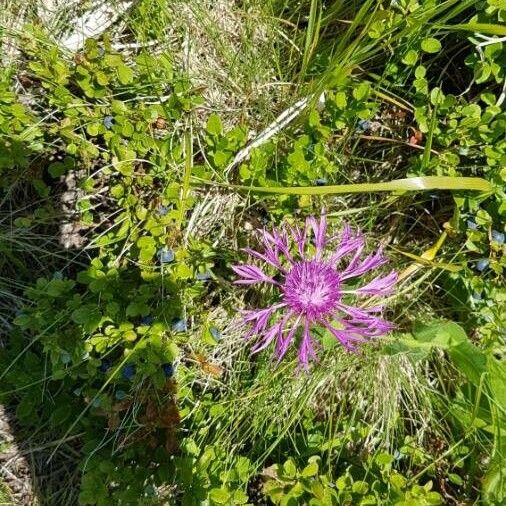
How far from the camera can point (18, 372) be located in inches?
58.2

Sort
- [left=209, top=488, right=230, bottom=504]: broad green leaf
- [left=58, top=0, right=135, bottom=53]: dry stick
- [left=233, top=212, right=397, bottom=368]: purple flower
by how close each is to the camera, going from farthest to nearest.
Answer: [left=58, top=0, right=135, bottom=53]: dry stick < [left=209, top=488, right=230, bottom=504]: broad green leaf < [left=233, top=212, right=397, bottom=368]: purple flower

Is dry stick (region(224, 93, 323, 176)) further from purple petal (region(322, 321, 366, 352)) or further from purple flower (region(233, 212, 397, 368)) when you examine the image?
purple petal (region(322, 321, 366, 352))

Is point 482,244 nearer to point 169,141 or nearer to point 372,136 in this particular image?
point 372,136

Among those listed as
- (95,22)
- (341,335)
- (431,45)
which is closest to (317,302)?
(341,335)

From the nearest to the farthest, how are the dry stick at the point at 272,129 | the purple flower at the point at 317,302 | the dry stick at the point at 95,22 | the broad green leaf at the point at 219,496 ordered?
the purple flower at the point at 317,302, the broad green leaf at the point at 219,496, the dry stick at the point at 272,129, the dry stick at the point at 95,22

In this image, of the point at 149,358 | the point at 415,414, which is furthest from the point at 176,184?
the point at 415,414

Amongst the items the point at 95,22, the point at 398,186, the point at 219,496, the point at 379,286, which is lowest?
the point at 219,496

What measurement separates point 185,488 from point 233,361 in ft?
1.05

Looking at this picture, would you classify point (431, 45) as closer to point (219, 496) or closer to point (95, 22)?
point (95, 22)

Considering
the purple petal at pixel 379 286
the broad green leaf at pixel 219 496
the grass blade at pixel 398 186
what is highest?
the grass blade at pixel 398 186

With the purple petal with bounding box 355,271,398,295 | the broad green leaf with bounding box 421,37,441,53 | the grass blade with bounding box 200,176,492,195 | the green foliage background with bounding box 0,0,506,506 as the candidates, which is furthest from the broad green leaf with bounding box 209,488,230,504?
the broad green leaf with bounding box 421,37,441,53

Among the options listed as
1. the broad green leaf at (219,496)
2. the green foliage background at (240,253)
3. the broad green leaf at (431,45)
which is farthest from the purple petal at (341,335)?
the broad green leaf at (431,45)

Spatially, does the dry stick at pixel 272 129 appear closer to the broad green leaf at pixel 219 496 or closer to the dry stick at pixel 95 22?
the dry stick at pixel 95 22

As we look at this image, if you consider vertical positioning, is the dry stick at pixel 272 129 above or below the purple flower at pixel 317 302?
above
